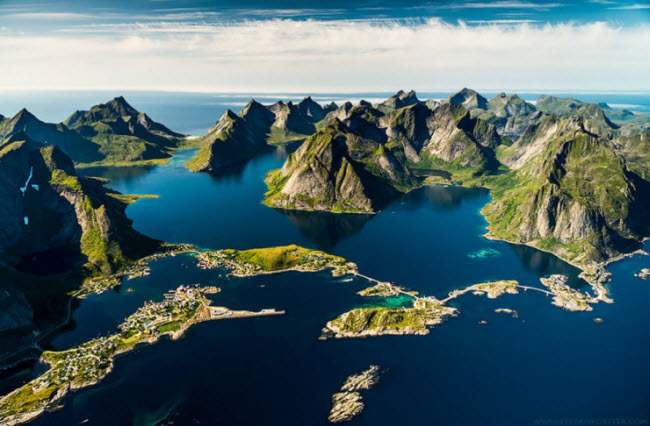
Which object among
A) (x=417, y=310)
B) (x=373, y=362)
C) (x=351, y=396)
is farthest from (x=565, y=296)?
(x=351, y=396)

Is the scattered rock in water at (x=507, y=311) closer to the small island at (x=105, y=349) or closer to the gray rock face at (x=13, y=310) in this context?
the small island at (x=105, y=349)

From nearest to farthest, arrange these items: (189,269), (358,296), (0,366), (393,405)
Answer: (393,405)
(0,366)
(358,296)
(189,269)

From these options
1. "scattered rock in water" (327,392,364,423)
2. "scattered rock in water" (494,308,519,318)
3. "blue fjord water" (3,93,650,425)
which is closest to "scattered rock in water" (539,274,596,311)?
"blue fjord water" (3,93,650,425)

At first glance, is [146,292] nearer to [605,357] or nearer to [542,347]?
[542,347]

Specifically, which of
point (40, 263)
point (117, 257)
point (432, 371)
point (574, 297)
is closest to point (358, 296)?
point (432, 371)

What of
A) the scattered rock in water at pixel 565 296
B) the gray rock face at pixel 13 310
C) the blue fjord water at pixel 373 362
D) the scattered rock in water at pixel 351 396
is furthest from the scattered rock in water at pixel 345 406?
the gray rock face at pixel 13 310
